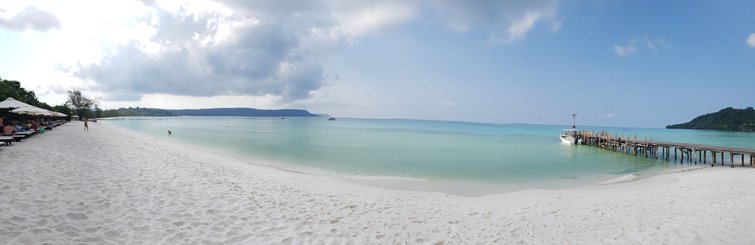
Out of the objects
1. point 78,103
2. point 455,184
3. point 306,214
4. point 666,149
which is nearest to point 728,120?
point 666,149

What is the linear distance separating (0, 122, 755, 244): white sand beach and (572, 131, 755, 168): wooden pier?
1814cm

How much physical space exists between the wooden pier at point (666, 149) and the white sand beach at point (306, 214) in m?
18.1

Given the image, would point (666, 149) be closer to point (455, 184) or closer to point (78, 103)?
point (455, 184)

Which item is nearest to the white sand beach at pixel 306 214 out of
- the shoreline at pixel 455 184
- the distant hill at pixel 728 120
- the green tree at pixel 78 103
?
the shoreline at pixel 455 184

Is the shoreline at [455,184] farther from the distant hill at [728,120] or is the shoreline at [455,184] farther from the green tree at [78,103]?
the distant hill at [728,120]

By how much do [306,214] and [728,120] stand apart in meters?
176

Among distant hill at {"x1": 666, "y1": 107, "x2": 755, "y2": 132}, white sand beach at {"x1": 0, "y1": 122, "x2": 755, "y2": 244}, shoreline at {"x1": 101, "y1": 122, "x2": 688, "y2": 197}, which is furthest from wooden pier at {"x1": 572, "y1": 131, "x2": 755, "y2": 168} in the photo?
distant hill at {"x1": 666, "y1": 107, "x2": 755, "y2": 132}

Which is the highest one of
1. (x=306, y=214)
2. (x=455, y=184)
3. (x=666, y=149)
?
(x=306, y=214)

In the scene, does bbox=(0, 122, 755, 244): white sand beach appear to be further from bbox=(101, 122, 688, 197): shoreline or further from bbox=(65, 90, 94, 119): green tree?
bbox=(65, 90, 94, 119): green tree

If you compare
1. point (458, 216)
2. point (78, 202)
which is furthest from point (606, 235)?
point (78, 202)

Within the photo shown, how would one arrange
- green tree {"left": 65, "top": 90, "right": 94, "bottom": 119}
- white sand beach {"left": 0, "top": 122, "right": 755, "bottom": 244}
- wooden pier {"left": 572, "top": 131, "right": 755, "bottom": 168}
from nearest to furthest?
white sand beach {"left": 0, "top": 122, "right": 755, "bottom": 244}
wooden pier {"left": 572, "top": 131, "right": 755, "bottom": 168}
green tree {"left": 65, "top": 90, "right": 94, "bottom": 119}

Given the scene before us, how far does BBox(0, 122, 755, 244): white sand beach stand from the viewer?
566cm

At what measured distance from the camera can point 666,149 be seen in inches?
1293

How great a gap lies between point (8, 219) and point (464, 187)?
40.3 ft
